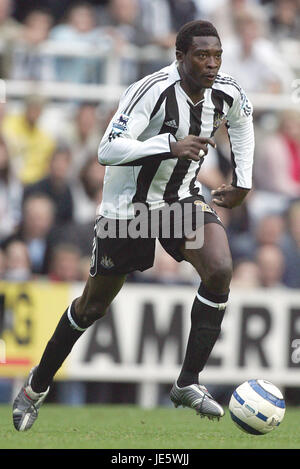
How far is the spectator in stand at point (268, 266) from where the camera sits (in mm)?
10477

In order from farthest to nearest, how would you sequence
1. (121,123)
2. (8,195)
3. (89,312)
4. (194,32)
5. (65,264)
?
(8,195) → (65,264) → (89,312) → (194,32) → (121,123)

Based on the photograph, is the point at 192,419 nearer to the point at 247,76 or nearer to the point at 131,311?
the point at 131,311

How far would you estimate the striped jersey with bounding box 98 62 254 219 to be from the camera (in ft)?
19.9

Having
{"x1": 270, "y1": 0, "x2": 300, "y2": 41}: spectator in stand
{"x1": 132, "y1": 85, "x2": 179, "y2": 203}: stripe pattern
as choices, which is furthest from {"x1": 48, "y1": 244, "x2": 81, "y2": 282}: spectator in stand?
{"x1": 270, "y1": 0, "x2": 300, "y2": 41}: spectator in stand

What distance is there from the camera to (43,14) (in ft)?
38.8

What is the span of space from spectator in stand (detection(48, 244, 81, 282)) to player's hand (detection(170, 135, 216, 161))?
13.4 ft

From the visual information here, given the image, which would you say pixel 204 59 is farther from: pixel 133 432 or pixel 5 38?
pixel 5 38

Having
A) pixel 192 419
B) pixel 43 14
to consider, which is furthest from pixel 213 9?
pixel 192 419

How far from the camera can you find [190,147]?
595 cm

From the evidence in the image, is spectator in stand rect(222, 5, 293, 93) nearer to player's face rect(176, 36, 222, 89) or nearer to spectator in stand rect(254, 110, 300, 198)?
spectator in stand rect(254, 110, 300, 198)

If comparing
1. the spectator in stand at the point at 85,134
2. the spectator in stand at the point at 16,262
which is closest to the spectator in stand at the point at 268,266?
the spectator in stand at the point at 85,134

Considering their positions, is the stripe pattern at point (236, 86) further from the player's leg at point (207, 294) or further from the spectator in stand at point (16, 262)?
the spectator in stand at point (16, 262)

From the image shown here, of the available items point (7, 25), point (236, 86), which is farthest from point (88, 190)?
point (236, 86)

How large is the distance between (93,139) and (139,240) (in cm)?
482
